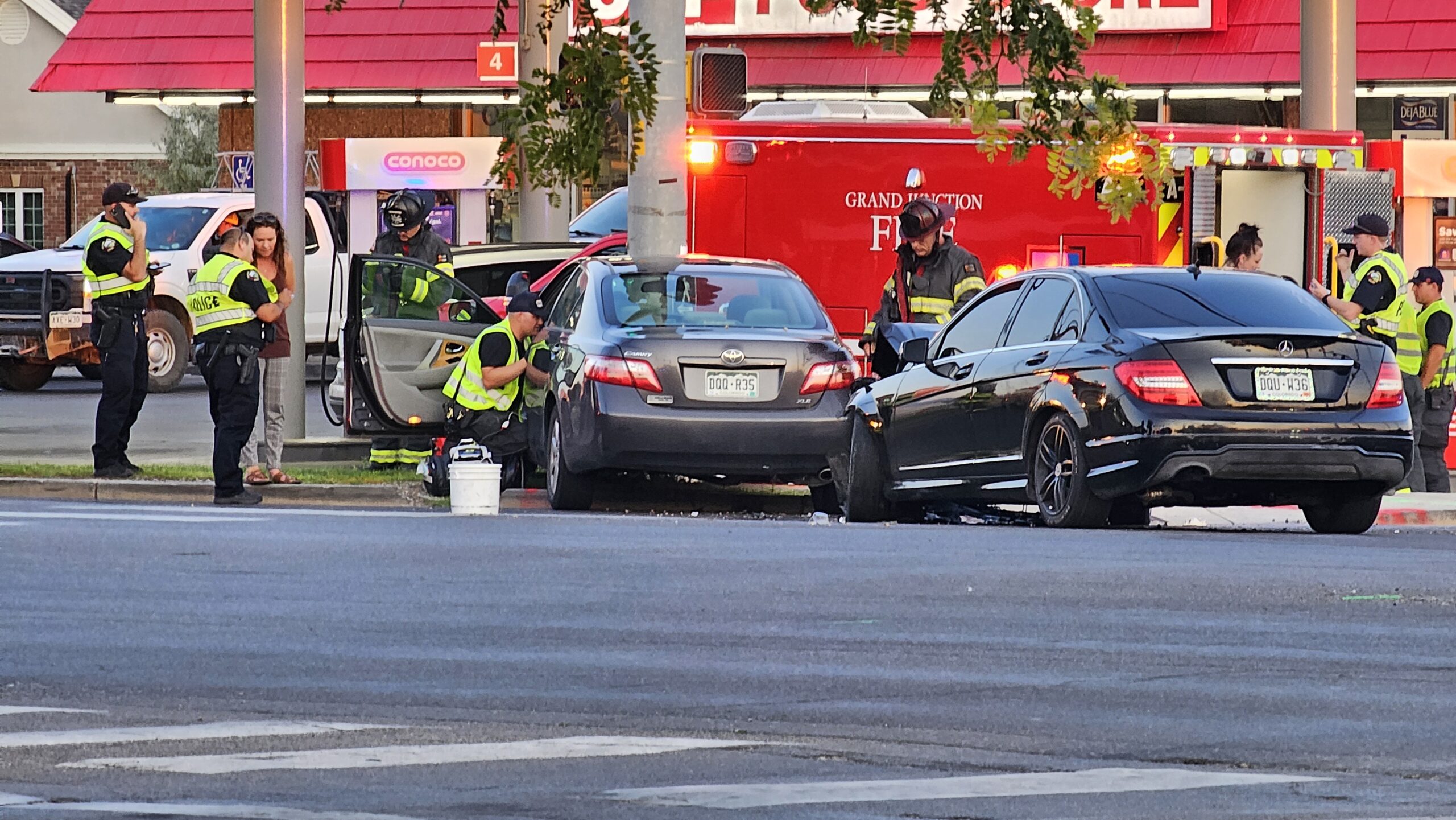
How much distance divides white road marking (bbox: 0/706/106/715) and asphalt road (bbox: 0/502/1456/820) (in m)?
0.02

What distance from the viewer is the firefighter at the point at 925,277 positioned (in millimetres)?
16969

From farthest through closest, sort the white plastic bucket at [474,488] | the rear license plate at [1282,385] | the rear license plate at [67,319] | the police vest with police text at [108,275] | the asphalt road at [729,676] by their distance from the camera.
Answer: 1. the rear license plate at [67,319]
2. the police vest with police text at [108,275]
3. the white plastic bucket at [474,488]
4. the rear license plate at [1282,385]
5. the asphalt road at [729,676]

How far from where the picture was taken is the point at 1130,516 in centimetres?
1466

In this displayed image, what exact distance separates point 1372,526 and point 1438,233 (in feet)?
42.5

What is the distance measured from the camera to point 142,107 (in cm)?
5466

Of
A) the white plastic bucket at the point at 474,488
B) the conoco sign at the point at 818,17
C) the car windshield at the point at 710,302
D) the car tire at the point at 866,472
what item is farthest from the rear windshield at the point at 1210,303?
the conoco sign at the point at 818,17

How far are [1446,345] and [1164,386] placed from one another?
18.7 ft

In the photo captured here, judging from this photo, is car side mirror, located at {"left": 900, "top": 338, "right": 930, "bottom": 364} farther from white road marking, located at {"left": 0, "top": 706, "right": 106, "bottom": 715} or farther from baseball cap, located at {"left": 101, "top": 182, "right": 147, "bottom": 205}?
white road marking, located at {"left": 0, "top": 706, "right": 106, "bottom": 715}

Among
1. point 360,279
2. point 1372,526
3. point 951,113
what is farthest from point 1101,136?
point 360,279

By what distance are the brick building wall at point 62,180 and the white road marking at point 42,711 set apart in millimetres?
48052

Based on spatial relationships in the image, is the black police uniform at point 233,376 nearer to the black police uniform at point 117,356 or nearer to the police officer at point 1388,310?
the black police uniform at point 117,356

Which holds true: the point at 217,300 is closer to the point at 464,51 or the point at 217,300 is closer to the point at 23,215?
the point at 464,51

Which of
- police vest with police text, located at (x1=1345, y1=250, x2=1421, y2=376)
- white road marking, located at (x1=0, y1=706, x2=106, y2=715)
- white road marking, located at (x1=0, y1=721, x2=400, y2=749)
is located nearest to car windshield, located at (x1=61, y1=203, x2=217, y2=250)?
police vest with police text, located at (x1=1345, y1=250, x2=1421, y2=376)

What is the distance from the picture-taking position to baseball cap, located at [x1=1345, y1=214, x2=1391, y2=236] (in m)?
17.7
